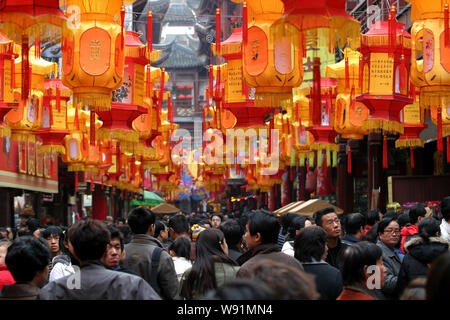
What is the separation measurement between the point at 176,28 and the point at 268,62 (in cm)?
5280

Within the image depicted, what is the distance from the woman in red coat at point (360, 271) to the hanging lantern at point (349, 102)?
700cm

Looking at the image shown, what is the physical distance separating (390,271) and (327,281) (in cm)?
144

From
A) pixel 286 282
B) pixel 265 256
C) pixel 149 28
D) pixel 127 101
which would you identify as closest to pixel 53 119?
pixel 127 101

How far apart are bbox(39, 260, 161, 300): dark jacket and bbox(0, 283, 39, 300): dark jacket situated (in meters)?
0.25

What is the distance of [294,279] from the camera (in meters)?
2.52

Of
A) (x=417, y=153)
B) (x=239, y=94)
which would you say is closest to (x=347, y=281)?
(x=239, y=94)

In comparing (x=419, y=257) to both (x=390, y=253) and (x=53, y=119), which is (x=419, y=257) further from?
(x=53, y=119)

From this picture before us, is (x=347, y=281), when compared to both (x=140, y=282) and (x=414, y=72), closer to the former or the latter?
(x=140, y=282)

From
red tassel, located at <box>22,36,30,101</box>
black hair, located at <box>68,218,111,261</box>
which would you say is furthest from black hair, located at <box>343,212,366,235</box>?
black hair, located at <box>68,218,111,261</box>

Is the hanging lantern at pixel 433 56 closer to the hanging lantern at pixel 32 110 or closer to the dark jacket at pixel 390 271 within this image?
the dark jacket at pixel 390 271

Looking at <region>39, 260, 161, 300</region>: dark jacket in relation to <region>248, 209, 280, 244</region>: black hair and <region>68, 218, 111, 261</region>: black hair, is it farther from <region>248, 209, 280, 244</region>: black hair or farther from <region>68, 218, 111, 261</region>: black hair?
<region>248, 209, 280, 244</region>: black hair

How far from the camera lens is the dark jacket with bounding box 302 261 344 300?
479cm

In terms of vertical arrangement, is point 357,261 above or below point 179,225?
above

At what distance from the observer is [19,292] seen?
396 centimetres
